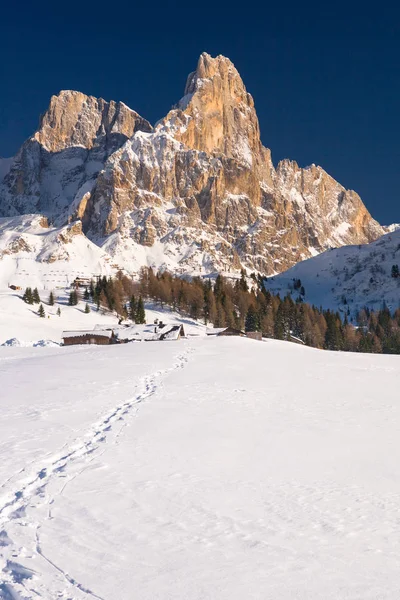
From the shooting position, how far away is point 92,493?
9.82 meters

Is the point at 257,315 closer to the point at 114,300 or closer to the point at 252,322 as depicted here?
the point at 252,322

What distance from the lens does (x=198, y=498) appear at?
9617 mm

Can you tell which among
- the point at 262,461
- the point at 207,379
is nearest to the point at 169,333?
the point at 207,379

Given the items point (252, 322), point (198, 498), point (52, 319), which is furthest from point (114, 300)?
point (198, 498)

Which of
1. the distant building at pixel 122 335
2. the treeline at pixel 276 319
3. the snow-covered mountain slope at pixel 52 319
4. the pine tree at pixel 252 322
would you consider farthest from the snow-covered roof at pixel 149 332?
the treeline at pixel 276 319

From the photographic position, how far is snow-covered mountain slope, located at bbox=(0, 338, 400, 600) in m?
6.37

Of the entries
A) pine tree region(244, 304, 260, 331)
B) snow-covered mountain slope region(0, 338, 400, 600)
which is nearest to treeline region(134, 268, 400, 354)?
pine tree region(244, 304, 260, 331)

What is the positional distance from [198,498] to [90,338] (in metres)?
74.2

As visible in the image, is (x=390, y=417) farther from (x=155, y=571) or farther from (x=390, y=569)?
(x=155, y=571)

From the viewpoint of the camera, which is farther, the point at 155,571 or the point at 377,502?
the point at 377,502

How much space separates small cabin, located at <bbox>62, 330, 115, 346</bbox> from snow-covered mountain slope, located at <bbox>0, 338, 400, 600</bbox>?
59.6m

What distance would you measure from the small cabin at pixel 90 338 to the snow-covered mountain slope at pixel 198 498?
5957 cm

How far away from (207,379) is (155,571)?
23.9 m

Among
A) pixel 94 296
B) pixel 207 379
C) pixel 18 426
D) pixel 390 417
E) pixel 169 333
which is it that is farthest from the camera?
pixel 94 296
